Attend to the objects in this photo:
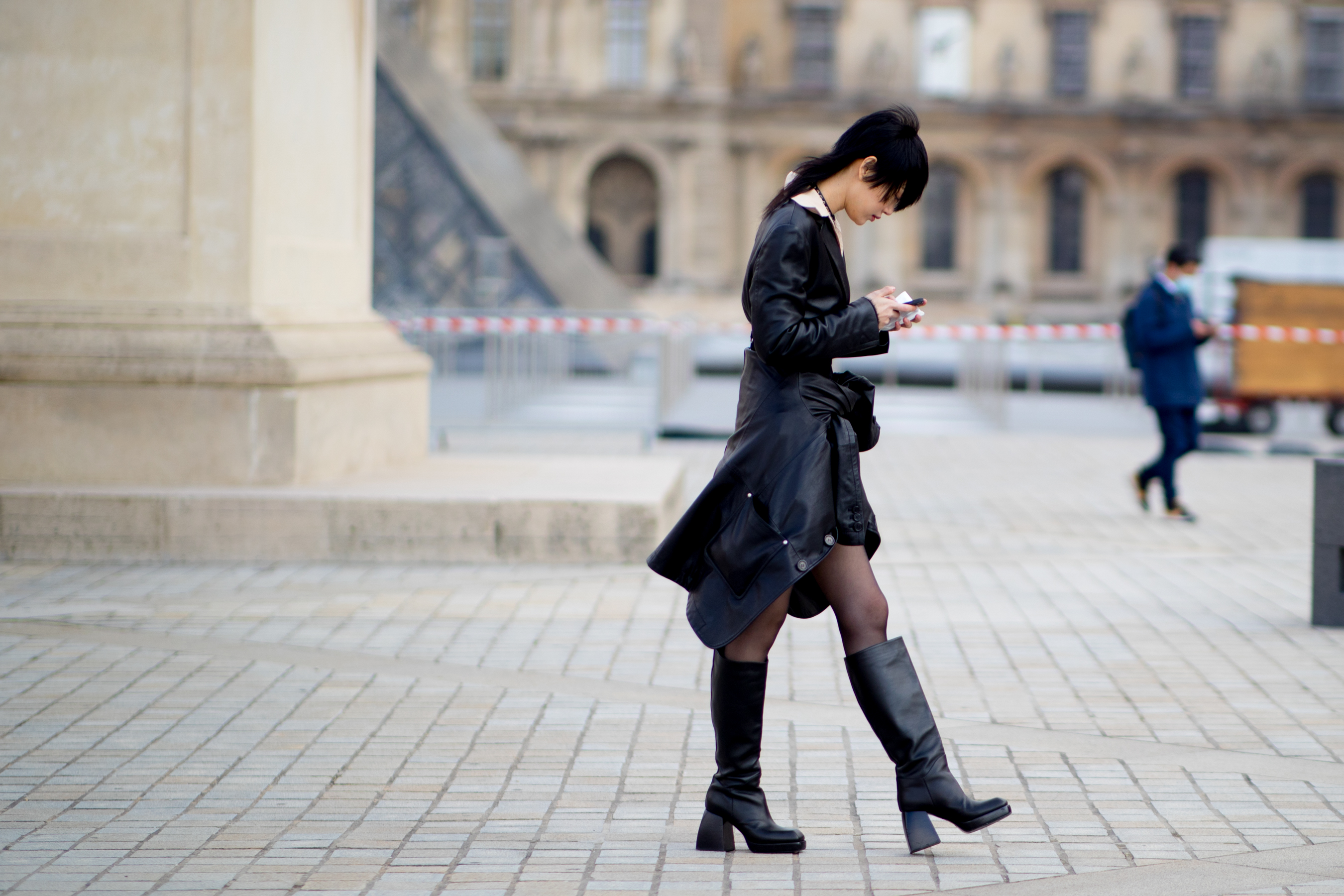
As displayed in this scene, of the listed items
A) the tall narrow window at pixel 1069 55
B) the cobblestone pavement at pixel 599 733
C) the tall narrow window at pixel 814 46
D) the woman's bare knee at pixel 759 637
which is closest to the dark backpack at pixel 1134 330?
the cobblestone pavement at pixel 599 733

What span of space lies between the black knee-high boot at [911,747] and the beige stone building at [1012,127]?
4458 cm

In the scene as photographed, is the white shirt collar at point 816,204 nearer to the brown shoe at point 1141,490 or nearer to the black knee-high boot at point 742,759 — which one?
the black knee-high boot at point 742,759

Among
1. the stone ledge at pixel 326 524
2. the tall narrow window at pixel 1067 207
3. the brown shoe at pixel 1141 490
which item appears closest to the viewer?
the stone ledge at pixel 326 524

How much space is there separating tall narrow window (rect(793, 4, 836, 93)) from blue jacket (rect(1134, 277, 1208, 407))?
136 feet

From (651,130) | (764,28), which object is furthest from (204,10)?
(764,28)

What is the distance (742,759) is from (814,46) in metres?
48.4

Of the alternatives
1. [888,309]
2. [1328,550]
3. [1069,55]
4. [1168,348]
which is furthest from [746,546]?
[1069,55]

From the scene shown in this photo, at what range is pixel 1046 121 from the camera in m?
50.0

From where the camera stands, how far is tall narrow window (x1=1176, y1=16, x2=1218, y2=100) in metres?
50.7

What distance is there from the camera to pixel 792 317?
3709mm

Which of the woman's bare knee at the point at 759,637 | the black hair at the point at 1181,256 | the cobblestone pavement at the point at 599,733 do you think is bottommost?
the cobblestone pavement at the point at 599,733

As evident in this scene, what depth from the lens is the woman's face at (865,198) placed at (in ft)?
12.5

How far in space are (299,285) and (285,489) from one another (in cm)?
111

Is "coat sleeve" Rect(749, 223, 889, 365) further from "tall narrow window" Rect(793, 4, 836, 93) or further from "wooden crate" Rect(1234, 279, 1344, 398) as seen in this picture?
"tall narrow window" Rect(793, 4, 836, 93)
